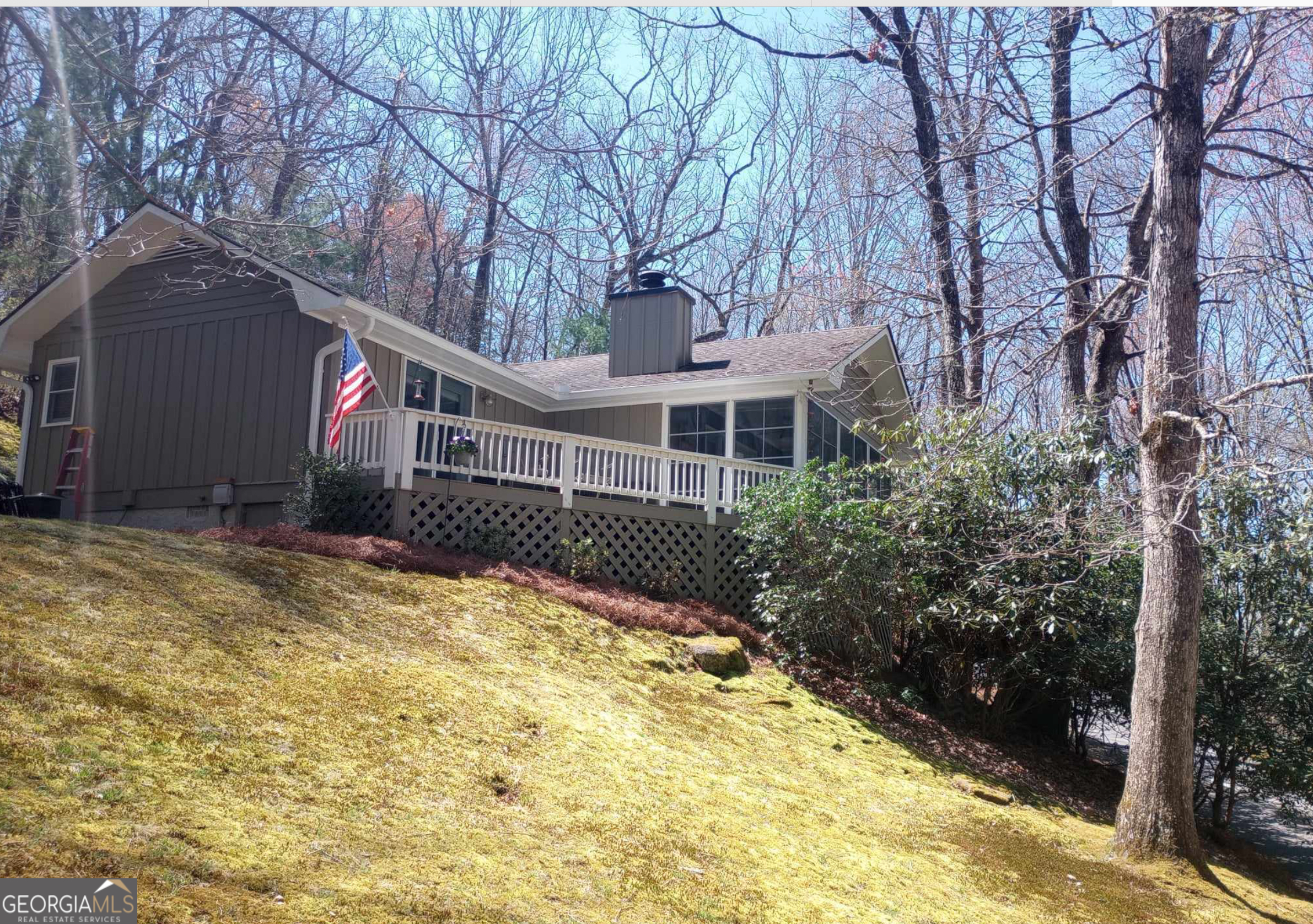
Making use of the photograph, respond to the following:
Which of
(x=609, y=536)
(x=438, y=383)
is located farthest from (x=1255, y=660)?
(x=438, y=383)

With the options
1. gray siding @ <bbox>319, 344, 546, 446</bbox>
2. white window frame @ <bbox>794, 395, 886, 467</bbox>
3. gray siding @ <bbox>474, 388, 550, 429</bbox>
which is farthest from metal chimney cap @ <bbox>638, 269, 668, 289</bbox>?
gray siding @ <bbox>319, 344, 546, 446</bbox>

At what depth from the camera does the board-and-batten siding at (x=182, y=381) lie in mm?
13281

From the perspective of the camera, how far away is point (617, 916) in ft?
14.2

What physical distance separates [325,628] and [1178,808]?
7.01 metres

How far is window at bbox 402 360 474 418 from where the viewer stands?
14.0 m

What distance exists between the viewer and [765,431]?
15.5 meters

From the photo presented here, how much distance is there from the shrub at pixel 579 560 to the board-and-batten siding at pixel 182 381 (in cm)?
397

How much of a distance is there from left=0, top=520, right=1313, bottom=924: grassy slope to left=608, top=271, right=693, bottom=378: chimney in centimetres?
866

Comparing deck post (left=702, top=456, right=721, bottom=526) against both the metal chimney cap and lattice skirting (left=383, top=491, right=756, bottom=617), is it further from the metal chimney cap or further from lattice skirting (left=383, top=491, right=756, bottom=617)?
the metal chimney cap

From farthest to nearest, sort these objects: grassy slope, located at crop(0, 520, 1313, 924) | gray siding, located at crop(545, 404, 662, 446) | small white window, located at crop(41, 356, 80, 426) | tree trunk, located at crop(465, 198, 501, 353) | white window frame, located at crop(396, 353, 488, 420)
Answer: tree trunk, located at crop(465, 198, 501, 353) < gray siding, located at crop(545, 404, 662, 446) < small white window, located at crop(41, 356, 80, 426) < white window frame, located at crop(396, 353, 488, 420) < grassy slope, located at crop(0, 520, 1313, 924)

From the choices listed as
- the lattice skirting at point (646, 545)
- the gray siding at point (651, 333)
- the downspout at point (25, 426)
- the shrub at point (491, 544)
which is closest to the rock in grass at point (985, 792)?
the lattice skirting at point (646, 545)

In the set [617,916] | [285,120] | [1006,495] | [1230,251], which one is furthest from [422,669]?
[1230,251]

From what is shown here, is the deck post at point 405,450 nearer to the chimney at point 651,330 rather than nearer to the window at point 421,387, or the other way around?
the window at point 421,387

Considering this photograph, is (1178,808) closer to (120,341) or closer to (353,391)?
(353,391)
